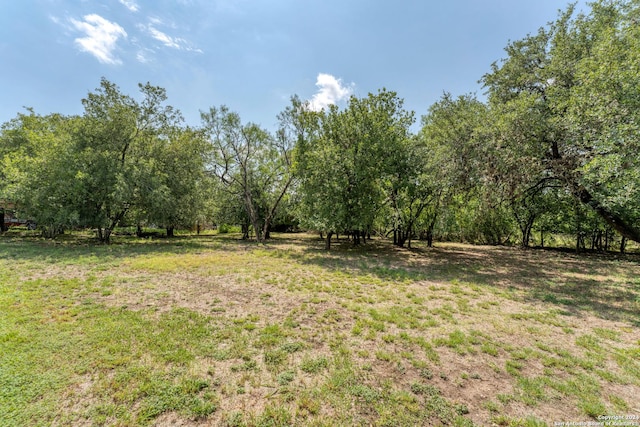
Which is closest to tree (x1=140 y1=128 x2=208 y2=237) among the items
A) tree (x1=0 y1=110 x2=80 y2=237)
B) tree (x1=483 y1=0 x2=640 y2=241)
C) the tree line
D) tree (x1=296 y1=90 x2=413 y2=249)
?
the tree line

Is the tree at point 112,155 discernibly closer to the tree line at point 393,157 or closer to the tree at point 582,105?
the tree line at point 393,157

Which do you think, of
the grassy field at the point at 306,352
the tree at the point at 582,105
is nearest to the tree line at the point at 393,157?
the tree at the point at 582,105

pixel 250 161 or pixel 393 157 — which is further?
pixel 250 161

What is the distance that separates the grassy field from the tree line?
179 inches

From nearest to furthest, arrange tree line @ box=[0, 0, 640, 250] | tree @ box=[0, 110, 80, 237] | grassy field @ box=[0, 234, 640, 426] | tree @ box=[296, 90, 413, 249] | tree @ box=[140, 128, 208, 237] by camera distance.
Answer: grassy field @ box=[0, 234, 640, 426] < tree line @ box=[0, 0, 640, 250] < tree @ box=[0, 110, 80, 237] < tree @ box=[296, 90, 413, 249] < tree @ box=[140, 128, 208, 237]

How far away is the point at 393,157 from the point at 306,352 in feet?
41.7

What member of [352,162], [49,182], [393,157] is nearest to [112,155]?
[49,182]

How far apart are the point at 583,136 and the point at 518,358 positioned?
7355mm

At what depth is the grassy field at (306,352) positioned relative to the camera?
2805 millimetres

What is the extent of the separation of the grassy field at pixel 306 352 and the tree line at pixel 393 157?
14.9 feet

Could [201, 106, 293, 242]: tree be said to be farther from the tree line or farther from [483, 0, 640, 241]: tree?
[483, 0, 640, 241]: tree

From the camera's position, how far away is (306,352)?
4004 millimetres

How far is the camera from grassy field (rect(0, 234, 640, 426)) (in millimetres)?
2805

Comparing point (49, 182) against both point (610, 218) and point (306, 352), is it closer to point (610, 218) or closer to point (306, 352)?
point (306, 352)
